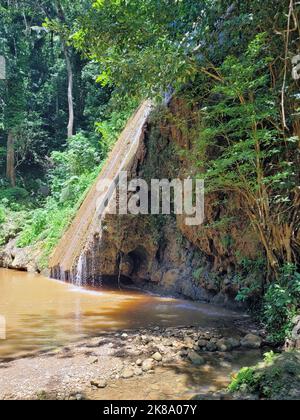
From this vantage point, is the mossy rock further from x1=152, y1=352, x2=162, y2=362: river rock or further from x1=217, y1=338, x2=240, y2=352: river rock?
x1=217, y1=338, x2=240, y2=352: river rock

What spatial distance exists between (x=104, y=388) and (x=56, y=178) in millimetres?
14538

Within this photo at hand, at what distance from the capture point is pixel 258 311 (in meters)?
6.66

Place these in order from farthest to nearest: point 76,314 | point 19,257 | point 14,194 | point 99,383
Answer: point 14,194, point 19,257, point 76,314, point 99,383

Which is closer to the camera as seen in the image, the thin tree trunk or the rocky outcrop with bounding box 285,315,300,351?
the rocky outcrop with bounding box 285,315,300,351

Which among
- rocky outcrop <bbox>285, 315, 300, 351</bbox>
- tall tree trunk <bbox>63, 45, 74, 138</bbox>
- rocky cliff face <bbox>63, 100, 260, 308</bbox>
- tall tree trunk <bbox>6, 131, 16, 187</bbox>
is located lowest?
rocky outcrop <bbox>285, 315, 300, 351</bbox>

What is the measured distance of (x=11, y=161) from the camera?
66.6 ft

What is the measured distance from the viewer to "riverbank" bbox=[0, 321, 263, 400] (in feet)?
12.8

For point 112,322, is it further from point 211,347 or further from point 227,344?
point 227,344

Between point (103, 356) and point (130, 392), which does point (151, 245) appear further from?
point (130, 392)

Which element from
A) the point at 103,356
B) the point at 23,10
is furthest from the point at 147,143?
the point at 23,10

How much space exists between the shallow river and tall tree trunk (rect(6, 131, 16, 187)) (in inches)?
465

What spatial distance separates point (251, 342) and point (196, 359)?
0.98m

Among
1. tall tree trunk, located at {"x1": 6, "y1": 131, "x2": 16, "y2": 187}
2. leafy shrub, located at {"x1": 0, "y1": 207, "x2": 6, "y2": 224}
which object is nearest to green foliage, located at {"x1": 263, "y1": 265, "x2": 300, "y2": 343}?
leafy shrub, located at {"x1": 0, "y1": 207, "x2": 6, "y2": 224}

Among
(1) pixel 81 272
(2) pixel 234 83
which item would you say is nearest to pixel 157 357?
(2) pixel 234 83
